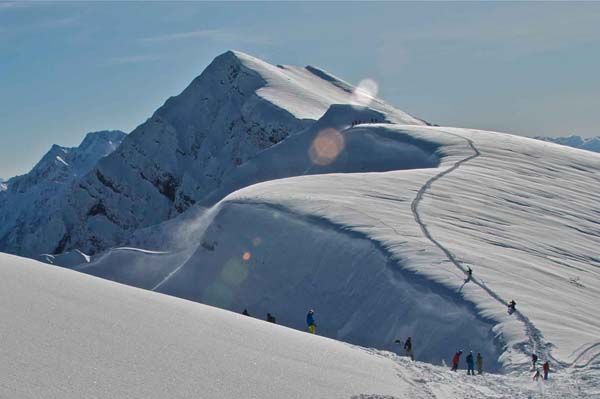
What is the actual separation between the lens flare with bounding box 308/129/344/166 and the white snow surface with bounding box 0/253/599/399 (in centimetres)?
5231

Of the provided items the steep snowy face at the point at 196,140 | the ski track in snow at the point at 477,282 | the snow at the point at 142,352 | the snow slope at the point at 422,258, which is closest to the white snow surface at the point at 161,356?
the snow at the point at 142,352

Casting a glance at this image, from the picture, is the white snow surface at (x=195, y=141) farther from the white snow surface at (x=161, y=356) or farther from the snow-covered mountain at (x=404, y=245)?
the white snow surface at (x=161, y=356)

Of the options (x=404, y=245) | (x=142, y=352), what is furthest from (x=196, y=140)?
(x=142, y=352)

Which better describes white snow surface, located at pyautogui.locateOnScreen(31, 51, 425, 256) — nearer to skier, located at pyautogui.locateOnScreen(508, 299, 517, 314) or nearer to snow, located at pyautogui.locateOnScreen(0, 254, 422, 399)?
skier, located at pyautogui.locateOnScreen(508, 299, 517, 314)

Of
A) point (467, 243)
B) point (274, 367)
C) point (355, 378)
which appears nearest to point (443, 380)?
point (355, 378)

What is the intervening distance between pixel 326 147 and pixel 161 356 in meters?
61.7

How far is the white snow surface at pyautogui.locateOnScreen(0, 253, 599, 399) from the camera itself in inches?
418

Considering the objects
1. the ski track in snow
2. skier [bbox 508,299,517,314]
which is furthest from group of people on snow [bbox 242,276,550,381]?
the ski track in snow

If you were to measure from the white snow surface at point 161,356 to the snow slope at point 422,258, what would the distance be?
816 cm

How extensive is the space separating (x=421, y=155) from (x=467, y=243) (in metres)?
30.5

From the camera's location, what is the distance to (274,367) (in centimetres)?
1351

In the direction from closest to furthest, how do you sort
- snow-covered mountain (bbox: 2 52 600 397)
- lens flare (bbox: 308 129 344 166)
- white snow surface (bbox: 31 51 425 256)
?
1. snow-covered mountain (bbox: 2 52 600 397)
2. lens flare (bbox: 308 129 344 166)
3. white snow surface (bbox: 31 51 425 256)

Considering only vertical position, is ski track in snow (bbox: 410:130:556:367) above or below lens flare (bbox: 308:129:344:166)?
below

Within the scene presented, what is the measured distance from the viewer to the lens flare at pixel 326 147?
232 ft
